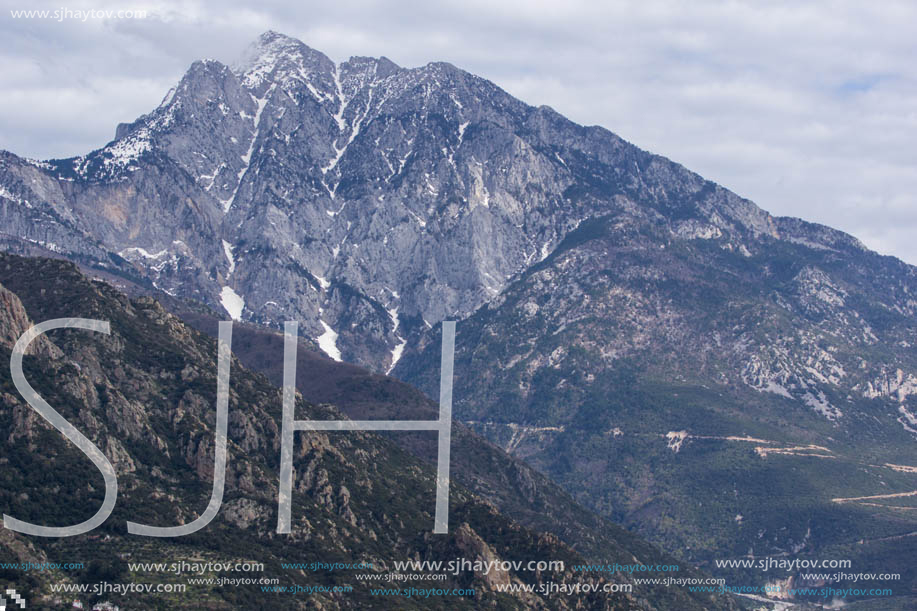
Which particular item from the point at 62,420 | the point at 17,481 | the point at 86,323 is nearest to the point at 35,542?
the point at 17,481

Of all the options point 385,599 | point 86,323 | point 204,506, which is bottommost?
point 385,599

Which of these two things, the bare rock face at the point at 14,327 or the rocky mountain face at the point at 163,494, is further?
the bare rock face at the point at 14,327

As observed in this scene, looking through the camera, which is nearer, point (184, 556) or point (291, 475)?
point (184, 556)

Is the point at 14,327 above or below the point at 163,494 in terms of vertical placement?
above

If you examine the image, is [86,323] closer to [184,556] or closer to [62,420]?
[62,420]

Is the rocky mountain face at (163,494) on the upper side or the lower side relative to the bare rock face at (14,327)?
lower

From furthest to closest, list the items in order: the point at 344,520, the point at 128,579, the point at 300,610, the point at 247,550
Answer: the point at 344,520
the point at 247,550
the point at 300,610
the point at 128,579

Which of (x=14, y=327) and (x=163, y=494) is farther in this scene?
(x=14, y=327)

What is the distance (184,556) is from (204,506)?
54.5 ft

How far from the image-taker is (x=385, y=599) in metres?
164

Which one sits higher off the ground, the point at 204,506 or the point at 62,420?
the point at 62,420

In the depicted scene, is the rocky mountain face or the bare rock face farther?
the bare rock face

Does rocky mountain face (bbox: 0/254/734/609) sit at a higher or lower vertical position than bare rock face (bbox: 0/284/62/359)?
lower

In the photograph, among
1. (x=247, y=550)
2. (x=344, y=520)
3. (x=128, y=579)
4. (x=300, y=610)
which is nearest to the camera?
(x=128, y=579)
